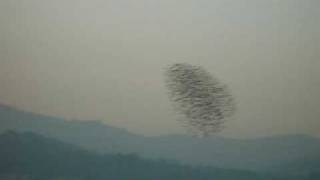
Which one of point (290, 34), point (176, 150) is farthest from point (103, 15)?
point (290, 34)

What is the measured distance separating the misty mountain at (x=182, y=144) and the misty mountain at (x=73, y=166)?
23mm

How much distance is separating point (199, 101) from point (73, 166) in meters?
0.47

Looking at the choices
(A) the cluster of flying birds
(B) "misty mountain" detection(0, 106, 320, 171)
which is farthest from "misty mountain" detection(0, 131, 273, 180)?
(A) the cluster of flying birds

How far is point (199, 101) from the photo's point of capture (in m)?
1.28

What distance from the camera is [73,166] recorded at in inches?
50.7

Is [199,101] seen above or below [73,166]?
above

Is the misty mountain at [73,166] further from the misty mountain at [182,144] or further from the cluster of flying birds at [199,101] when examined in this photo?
the cluster of flying birds at [199,101]

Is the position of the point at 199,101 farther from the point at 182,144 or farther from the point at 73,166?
the point at 73,166

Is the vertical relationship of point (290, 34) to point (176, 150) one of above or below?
above

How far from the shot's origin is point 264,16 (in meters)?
1.25

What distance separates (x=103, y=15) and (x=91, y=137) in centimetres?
40

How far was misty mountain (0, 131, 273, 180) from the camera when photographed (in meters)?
1.29

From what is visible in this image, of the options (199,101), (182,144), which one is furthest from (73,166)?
(199,101)

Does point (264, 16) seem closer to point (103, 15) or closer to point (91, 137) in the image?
point (103, 15)
